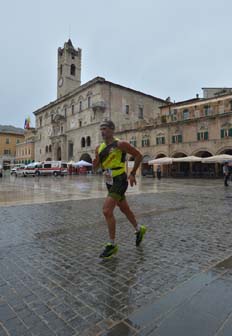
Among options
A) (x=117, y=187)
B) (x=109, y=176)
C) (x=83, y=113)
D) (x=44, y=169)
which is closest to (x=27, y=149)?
(x=83, y=113)

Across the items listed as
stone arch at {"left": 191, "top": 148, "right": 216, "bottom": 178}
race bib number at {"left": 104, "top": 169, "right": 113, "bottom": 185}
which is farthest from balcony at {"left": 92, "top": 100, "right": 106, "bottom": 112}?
race bib number at {"left": 104, "top": 169, "right": 113, "bottom": 185}

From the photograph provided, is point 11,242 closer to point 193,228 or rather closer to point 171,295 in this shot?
point 171,295

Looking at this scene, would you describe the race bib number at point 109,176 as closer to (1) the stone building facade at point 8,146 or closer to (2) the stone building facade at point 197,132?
(2) the stone building facade at point 197,132

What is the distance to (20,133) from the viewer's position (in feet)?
272

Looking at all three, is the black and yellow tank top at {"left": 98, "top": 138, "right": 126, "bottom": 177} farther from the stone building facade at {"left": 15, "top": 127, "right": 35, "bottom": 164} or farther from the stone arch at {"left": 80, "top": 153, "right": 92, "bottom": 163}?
the stone building facade at {"left": 15, "top": 127, "right": 35, "bottom": 164}

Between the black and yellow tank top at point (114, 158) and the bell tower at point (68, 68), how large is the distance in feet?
193

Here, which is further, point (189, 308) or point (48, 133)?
point (48, 133)

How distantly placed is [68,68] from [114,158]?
60.9m

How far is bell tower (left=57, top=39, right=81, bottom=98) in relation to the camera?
57.1m

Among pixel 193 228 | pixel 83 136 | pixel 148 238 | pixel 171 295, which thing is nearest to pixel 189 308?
pixel 171 295

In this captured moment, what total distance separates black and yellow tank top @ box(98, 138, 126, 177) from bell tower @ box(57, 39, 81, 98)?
58.7 m

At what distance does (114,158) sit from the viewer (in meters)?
3.38

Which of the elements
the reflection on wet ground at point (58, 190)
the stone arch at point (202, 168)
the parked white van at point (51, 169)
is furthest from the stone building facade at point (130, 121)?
the reflection on wet ground at point (58, 190)

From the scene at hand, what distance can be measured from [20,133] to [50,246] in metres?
87.2
